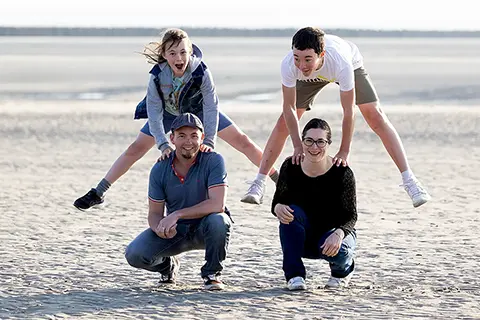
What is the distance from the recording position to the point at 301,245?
7.43m

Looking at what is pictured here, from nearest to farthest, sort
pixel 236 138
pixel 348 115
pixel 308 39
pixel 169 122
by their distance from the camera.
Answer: pixel 308 39, pixel 348 115, pixel 169 122, pixel 236 138

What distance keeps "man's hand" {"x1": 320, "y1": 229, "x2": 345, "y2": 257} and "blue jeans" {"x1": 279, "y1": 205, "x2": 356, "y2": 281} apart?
0.08 meters

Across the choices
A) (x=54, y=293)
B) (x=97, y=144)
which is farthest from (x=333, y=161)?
(x=97, y=144)

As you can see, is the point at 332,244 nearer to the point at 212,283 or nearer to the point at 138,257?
the point at 212,283

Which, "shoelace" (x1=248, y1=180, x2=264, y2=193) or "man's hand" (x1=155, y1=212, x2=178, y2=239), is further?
"shoelace" (x1=248, y1=180, x2=264, y2=193)

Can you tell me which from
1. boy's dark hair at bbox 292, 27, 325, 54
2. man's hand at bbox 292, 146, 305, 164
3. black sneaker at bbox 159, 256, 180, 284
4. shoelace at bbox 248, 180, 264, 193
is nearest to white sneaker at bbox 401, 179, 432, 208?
shoelace at bbox 248, 180, 264, 193

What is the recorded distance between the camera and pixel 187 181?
24.3ft

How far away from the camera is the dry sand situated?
23.1ft

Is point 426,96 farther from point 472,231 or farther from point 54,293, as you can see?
point 54,293

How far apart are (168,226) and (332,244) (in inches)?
40.1

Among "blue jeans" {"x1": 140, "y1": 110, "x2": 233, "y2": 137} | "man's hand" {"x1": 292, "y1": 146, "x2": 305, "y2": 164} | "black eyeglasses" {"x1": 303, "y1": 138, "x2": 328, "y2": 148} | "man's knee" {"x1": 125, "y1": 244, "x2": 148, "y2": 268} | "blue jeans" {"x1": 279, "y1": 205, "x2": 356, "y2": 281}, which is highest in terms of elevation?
"blue jeans" {"x1": 140, "y1": 110, "x2": 233, "y2": 137}

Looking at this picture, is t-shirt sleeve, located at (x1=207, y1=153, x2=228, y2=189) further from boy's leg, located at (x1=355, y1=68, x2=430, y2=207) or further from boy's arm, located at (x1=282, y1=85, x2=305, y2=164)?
boy's leg, located at (x1=355, y1=68, x2=430, y2=207)

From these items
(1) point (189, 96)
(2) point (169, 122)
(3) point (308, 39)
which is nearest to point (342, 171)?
(3) point (308, 39)

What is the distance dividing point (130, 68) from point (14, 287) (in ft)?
116
